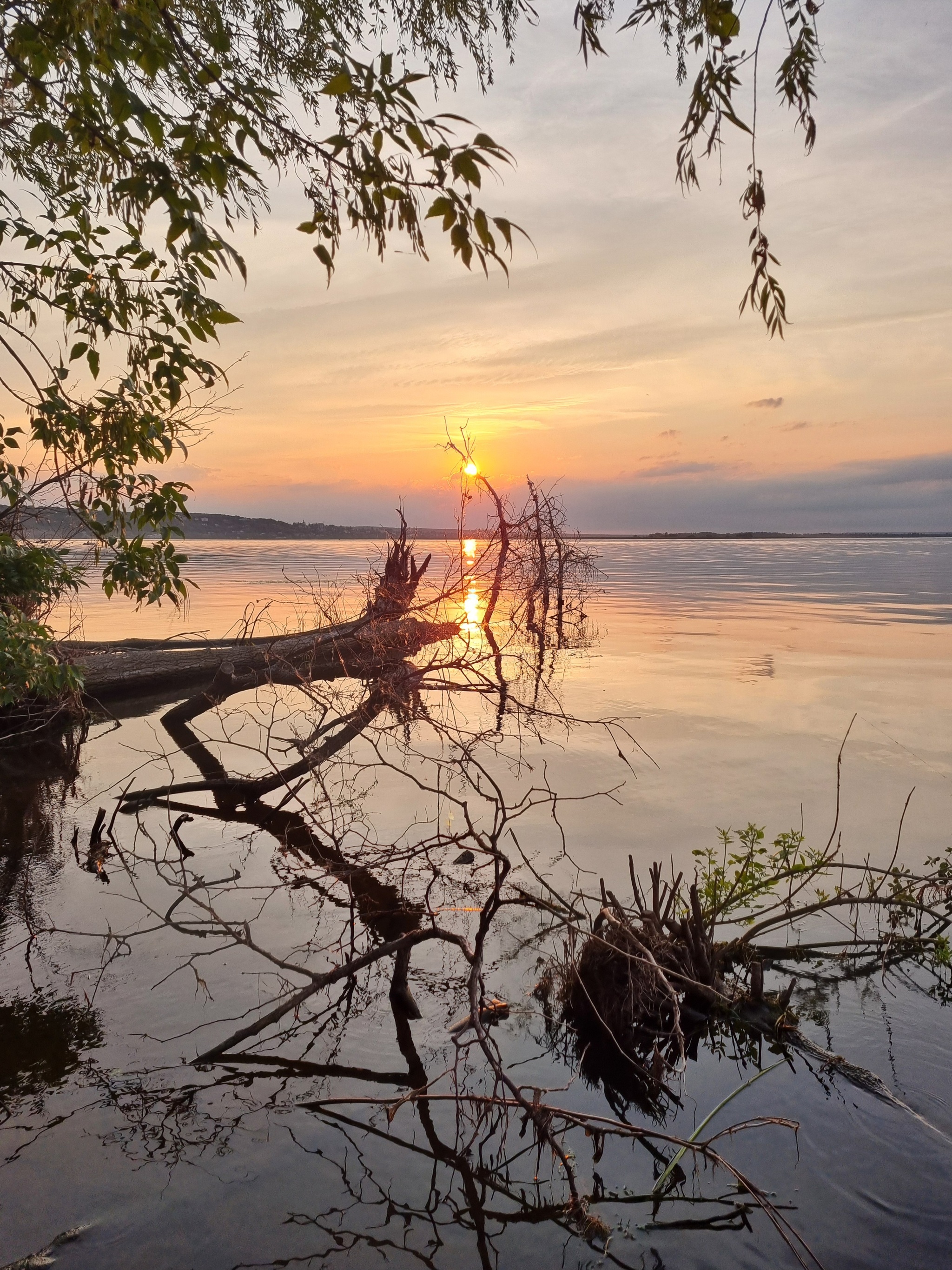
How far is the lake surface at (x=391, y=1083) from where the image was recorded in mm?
3514

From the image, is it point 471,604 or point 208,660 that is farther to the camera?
point 471,604

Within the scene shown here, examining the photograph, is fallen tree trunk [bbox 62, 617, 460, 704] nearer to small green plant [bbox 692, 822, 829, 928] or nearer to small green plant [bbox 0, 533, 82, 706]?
small green plant [bbox 0, 533, 82, 706]

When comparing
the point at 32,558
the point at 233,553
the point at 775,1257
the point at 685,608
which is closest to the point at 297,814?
the point at 32,558

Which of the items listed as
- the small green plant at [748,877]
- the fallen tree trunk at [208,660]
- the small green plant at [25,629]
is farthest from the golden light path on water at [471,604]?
the small green plant at [748,877]

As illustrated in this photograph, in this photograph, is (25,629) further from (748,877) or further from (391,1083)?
(748,877)

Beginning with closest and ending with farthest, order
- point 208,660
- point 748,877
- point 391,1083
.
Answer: point 391,1083, point 748,877, point 208,660

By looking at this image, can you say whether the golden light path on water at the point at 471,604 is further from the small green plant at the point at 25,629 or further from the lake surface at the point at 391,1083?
the small green plant at the point at 25,629

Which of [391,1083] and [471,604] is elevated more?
[471,604]

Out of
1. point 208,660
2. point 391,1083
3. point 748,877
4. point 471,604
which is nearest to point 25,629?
point 391,1083

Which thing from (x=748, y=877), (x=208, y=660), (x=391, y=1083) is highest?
(x=208, y=660)

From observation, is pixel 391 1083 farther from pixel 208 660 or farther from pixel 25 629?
pixel 208 660

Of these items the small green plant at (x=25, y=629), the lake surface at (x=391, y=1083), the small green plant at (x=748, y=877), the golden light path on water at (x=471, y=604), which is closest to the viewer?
the lake surface at (x=391, y=1083)

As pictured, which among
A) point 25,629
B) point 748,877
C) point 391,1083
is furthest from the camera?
point 25,629

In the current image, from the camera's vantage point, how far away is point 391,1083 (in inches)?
179
